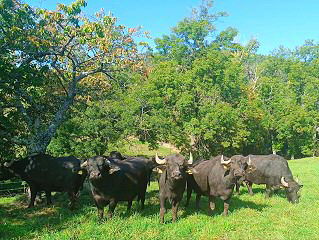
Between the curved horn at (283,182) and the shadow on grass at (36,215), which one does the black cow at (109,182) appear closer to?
the shadow on grass at (36,215)

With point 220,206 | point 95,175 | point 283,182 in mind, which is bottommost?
point 220,206

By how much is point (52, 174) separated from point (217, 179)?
6.35m

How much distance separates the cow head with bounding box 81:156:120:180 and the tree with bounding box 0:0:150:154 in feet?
12.1

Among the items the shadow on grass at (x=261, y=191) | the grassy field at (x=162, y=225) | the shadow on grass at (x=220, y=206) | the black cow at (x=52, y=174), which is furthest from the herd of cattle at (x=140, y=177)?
the shadow on grass at (x=261, y=191)

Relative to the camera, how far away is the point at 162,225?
9156 millimetres

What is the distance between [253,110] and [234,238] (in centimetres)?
2825

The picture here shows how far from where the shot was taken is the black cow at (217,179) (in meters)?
10.5

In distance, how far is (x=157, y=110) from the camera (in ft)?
90.7

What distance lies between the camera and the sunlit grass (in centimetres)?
848

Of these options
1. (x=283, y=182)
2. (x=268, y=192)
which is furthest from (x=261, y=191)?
(x=283, y=182)

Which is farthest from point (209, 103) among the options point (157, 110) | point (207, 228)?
point (207, 228)

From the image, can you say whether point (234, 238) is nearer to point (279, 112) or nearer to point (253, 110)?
point (253, 110)

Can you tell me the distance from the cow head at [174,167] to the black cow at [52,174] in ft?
11.6

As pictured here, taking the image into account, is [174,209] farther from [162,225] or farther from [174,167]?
[174,167]
